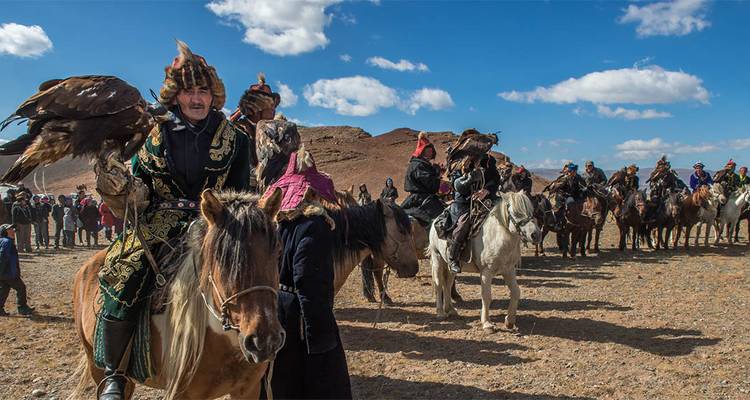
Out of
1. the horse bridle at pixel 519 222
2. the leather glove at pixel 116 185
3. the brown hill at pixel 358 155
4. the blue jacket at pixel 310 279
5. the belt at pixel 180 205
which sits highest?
the brown hill at pixel 358 155

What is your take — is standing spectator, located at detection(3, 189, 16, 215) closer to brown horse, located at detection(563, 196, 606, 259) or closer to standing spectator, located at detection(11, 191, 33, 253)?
standing spectator, located at detection(11, 191, 33, 253)

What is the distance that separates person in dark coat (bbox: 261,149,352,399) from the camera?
2.93 metres

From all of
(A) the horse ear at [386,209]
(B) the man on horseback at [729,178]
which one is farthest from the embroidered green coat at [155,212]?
(B) the man on horseback at [729,178]

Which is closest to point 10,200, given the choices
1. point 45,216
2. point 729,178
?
point 45,216

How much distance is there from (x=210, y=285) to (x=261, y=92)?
346 cm

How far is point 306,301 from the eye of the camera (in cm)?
292

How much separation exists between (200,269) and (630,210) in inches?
644

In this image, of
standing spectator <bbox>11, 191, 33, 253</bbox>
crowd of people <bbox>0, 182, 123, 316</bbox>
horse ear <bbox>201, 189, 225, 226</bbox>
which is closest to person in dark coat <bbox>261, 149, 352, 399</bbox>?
horse ear <bbox>201, 189, 225, 226</bbox>

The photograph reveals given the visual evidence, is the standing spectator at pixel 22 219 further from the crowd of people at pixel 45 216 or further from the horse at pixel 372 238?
the horse at pixel 372 238

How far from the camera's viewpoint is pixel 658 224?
1606 centimetres

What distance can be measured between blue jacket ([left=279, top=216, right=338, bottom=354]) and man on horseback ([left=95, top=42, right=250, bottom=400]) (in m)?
0.54

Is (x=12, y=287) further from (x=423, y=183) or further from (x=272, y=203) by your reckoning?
(x=272, y=203)

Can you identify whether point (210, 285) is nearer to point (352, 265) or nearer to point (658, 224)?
point (352, 265)

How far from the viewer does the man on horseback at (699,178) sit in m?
17.7
